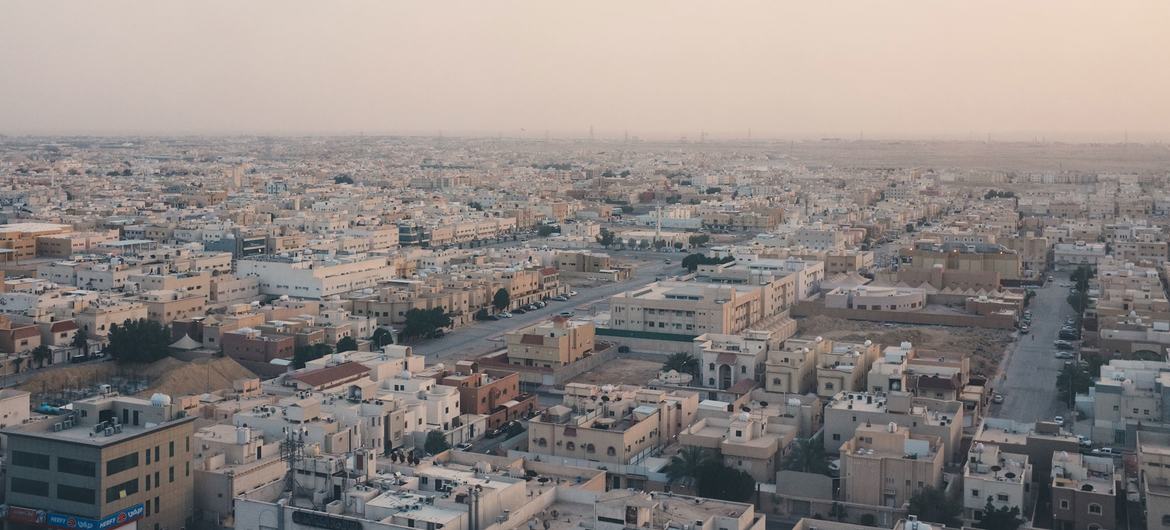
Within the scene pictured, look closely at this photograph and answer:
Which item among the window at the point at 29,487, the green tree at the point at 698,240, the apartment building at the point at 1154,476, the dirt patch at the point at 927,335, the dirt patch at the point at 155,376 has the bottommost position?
the dirt patch at the point at 155,376

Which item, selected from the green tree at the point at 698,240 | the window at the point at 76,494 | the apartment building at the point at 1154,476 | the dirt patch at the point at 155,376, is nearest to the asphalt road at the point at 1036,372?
the apartment building at the point at 1154,476

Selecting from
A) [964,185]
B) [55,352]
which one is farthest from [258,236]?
[964,185]

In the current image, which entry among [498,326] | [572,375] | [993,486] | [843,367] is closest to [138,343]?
[572,375]

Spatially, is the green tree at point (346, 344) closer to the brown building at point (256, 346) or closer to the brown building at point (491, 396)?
the brown building at point (256, 346)

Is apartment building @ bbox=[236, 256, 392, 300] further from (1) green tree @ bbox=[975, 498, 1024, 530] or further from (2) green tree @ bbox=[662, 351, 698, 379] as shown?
(1) green tree @ bbox=[975, 498, 1024, 530]

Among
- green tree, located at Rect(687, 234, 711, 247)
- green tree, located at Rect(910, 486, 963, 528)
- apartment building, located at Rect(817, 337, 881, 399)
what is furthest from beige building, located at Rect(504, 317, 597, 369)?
green tree, located at Rect(687, 234, 711, 247)

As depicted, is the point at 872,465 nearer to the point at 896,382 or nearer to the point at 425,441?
the point at 896,382
